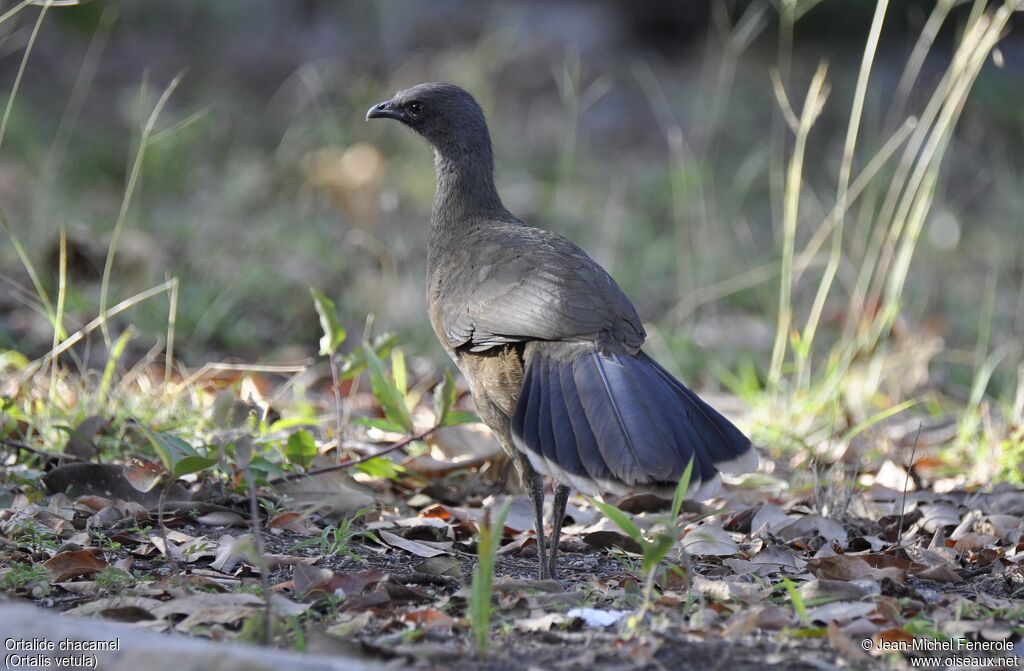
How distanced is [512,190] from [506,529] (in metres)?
5.72

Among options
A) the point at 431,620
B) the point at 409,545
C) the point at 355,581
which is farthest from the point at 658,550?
the point at 409,545

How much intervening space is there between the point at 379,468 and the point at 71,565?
47.8 inches

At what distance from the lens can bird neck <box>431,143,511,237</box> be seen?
13.9ft

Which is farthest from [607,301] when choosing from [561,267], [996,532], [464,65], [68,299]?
[464,65]

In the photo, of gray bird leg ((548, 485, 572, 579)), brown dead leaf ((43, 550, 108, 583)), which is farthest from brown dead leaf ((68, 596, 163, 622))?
gray bird leg ((548, 485, 572, 579))

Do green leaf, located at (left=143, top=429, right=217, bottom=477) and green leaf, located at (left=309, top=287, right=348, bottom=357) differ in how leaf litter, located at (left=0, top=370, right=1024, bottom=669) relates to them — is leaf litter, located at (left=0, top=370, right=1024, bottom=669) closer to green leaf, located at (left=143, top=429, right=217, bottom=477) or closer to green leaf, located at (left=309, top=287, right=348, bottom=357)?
green leaf, located at (left=143, top=429, right=217, bottom=477)

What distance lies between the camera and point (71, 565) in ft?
9.59

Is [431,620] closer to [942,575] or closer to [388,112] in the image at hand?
[942,575]

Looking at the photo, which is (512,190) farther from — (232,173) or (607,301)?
(607,301)

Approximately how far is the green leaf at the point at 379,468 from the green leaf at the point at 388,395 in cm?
15

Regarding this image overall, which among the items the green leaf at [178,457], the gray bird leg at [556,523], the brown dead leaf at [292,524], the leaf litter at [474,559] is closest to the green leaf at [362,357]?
the leaf litter at [474,559]

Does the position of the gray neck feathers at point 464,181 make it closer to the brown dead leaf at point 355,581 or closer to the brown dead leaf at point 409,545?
the brown dead leaf at point 409,545

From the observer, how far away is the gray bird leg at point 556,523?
331cm

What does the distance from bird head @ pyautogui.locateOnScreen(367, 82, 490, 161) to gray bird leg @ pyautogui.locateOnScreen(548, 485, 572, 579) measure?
54.6 inches
